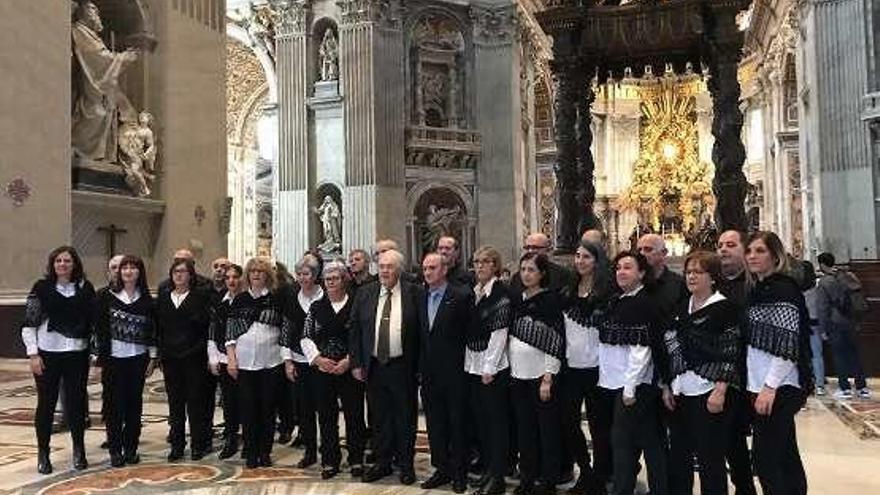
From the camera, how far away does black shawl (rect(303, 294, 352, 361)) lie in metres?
5.45

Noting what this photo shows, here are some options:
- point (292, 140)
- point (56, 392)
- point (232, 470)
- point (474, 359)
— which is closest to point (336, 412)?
point (232, 470)

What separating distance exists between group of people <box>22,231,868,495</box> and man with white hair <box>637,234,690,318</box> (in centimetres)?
1

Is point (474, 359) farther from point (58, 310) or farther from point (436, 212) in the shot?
point (436, 212)

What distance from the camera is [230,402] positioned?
5988 millimetres

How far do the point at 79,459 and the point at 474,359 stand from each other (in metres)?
2.73

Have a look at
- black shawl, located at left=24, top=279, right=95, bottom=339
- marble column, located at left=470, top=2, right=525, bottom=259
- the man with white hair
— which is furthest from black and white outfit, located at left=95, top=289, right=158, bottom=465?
marble column, located at left=470, top=2, right=525, bottom=259

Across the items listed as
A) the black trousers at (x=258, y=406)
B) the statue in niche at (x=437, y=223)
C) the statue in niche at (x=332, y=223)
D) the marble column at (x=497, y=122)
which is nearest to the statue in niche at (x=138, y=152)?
the black trousers at (x=258, y=406)

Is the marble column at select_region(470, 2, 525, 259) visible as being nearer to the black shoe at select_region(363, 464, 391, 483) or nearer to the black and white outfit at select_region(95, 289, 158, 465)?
the black and white outfit at select_region(95, 289, 158, 465)

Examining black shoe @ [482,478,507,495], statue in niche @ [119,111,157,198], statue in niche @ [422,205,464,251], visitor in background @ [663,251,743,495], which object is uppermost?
statue in niche @ [119,111,157,198]

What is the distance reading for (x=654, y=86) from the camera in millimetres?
40594

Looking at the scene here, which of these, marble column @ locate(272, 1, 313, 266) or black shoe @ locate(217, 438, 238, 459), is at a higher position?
marble column @ locate(272, 1, 313, 266)

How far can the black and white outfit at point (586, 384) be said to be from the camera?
479 cm

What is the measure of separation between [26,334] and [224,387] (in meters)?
1.31

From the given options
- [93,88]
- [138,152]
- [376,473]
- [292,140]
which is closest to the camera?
[376,473]
